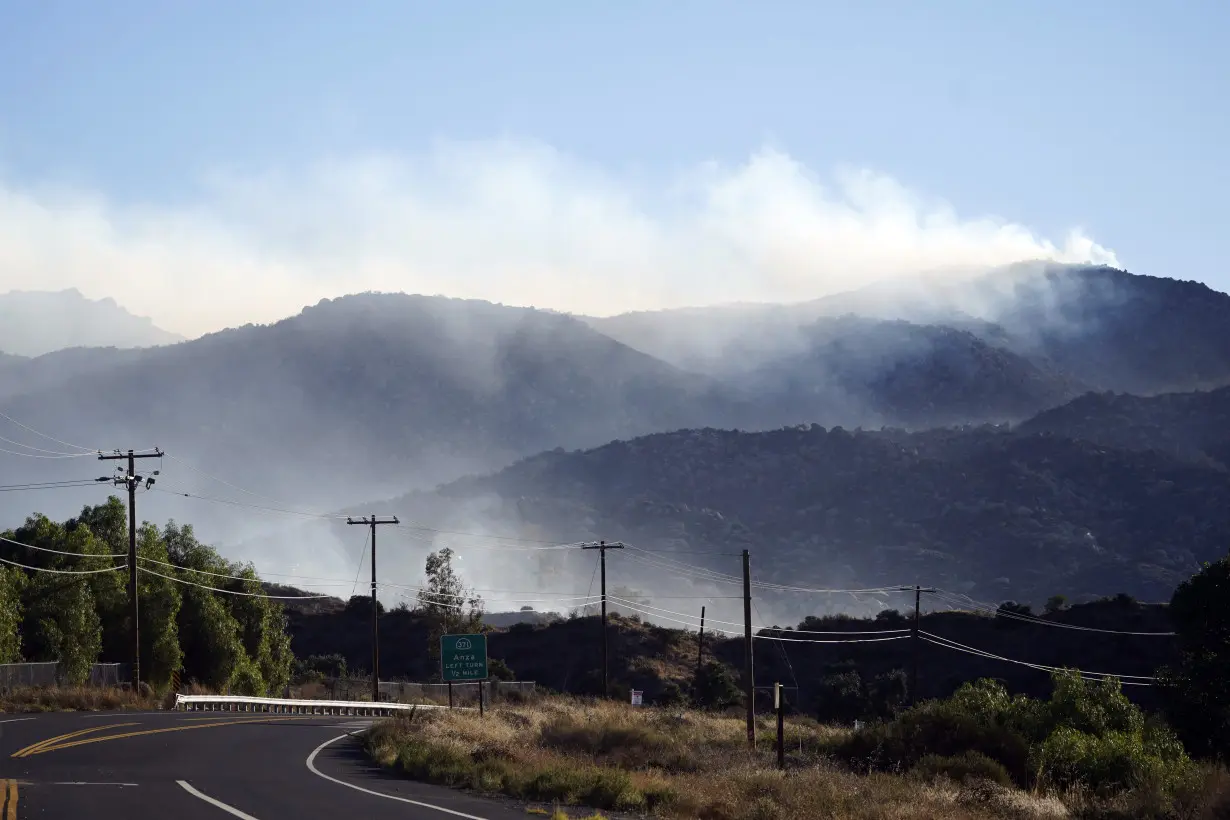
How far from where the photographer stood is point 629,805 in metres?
24.1

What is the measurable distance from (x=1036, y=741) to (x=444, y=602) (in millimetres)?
70600

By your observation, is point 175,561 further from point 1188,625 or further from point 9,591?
point 1188,625

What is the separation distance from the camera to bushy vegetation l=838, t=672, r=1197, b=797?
3123 centimetres

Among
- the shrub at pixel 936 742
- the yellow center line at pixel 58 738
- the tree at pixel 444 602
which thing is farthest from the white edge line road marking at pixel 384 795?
the tree at pixel 444 602

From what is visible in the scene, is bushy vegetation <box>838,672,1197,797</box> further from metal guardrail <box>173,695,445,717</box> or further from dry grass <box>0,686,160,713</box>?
dry grass <box>0,686,160,713</box>

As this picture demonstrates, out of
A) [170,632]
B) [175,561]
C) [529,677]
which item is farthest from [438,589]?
[170,632]

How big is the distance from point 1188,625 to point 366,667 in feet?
262

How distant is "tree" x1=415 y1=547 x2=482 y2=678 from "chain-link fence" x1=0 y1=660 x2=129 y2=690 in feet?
112

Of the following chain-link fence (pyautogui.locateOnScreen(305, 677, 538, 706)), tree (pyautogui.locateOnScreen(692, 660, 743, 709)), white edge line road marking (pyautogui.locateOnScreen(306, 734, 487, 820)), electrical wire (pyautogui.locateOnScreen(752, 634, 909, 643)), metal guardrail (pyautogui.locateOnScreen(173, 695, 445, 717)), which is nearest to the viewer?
white edge line road marking (pyautogui.locateOnScreen(306, 734, 487, 820))

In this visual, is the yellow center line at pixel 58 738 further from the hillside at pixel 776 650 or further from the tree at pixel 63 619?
the hillside at pixel 776 650

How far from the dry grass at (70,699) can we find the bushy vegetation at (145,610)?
19.6ft

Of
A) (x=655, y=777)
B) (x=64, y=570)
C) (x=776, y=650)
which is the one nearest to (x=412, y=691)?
(x=64, y=570)

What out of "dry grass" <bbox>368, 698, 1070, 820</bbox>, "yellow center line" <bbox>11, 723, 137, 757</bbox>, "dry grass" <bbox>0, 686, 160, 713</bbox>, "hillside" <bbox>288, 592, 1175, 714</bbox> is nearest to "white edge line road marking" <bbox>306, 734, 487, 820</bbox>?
"dry grass" <bbox>368, 698, 1070, 820</bbox>

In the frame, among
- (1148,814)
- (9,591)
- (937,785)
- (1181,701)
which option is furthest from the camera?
(9,591)
